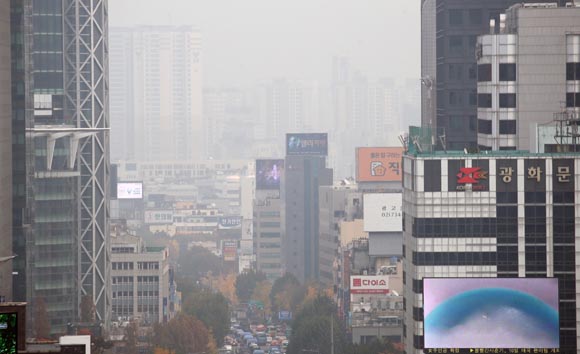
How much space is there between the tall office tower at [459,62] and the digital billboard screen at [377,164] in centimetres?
6926

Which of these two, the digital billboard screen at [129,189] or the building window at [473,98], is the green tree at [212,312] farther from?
the digital billboard screen at [129,189]

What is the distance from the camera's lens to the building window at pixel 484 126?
175 ft

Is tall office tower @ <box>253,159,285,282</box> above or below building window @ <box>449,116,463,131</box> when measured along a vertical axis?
below

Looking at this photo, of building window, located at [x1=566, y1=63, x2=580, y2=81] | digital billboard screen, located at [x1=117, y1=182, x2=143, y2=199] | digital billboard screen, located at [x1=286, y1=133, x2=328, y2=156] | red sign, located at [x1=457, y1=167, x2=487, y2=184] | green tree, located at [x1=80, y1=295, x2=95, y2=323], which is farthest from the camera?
digital billboard screen, located at [x1=117, y1=182, x2=143, y2=199]

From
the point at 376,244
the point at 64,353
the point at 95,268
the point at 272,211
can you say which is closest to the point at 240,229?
the point at 272,211

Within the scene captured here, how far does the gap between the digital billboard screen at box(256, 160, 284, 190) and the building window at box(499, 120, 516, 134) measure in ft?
362

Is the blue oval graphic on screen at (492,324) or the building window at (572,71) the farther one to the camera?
the building window at (572,71)

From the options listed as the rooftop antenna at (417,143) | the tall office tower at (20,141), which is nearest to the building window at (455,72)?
the rooftop antenna at (417,143)

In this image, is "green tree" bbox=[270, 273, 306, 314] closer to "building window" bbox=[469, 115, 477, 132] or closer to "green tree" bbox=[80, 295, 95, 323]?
"green tree" bbox=[80, 295, 95, 323]

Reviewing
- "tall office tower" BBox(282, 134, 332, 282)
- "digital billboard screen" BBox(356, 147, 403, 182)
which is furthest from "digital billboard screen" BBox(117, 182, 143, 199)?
"digital billboard screen" BBox(356, 147, 403, 182)

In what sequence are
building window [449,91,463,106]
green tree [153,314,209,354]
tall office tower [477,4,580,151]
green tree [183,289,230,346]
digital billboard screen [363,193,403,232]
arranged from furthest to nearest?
digital billboard screen [363,193,403,232], green tree [183,289,230,346], green tree [153,314,209,354], building window [449,91,463,106], tall office tower [477,4,580,151]

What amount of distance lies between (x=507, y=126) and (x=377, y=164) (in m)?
80.2

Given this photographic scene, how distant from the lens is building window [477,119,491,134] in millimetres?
53312

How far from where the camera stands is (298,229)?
464ft
